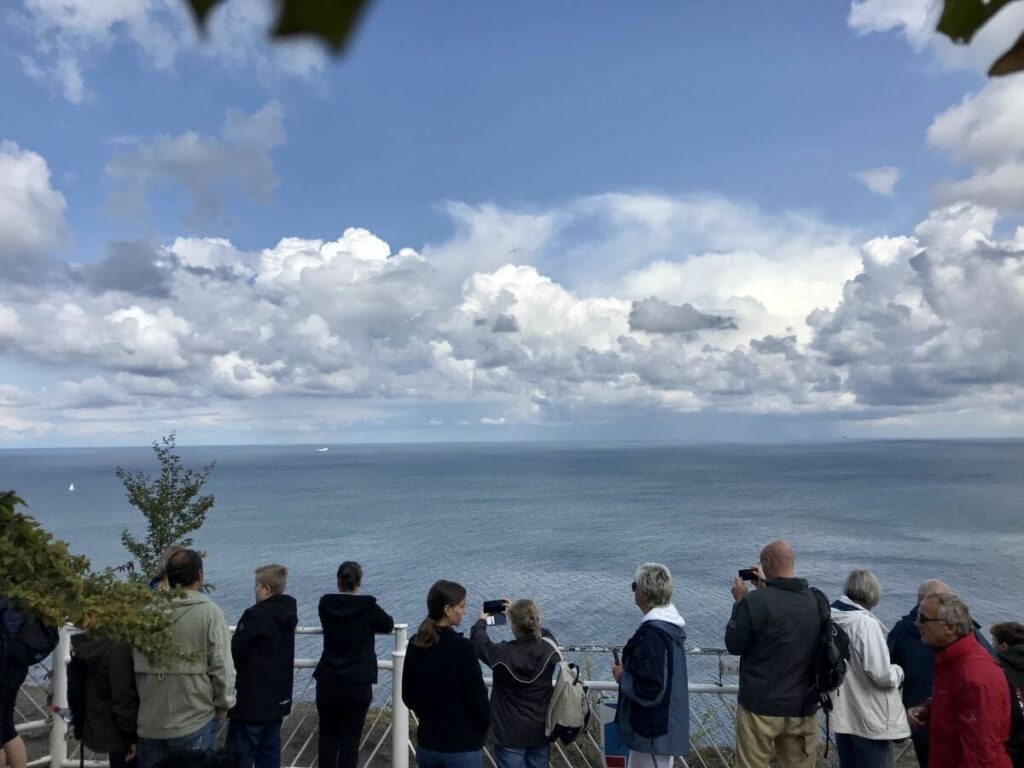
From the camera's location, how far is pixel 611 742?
17.6 feet

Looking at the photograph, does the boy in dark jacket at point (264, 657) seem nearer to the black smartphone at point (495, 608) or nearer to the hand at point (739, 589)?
the black smartphone at point (495, 608)

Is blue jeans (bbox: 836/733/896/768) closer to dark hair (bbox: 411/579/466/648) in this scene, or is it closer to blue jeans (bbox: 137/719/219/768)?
dark hair (bbox: 411/579/466/648)

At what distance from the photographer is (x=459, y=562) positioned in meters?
52.7

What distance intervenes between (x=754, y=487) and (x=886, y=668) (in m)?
117

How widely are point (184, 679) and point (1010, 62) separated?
5048mm

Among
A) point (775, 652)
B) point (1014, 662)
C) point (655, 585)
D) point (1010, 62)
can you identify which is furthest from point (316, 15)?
point (775, 652)

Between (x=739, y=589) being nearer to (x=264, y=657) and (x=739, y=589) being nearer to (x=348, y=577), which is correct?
(x=348, y=577)

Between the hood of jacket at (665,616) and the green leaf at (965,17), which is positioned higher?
the green leaf at (965,17)

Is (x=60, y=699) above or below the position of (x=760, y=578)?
below

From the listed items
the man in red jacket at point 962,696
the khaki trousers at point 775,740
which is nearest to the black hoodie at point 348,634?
the khaki trousers at point 775,740

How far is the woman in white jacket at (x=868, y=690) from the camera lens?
5.07 metres


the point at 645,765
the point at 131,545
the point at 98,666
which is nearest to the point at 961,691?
the point at 645,765

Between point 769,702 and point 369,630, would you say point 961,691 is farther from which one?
point 369,630

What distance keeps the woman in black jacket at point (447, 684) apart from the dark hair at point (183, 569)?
4.51 feet
